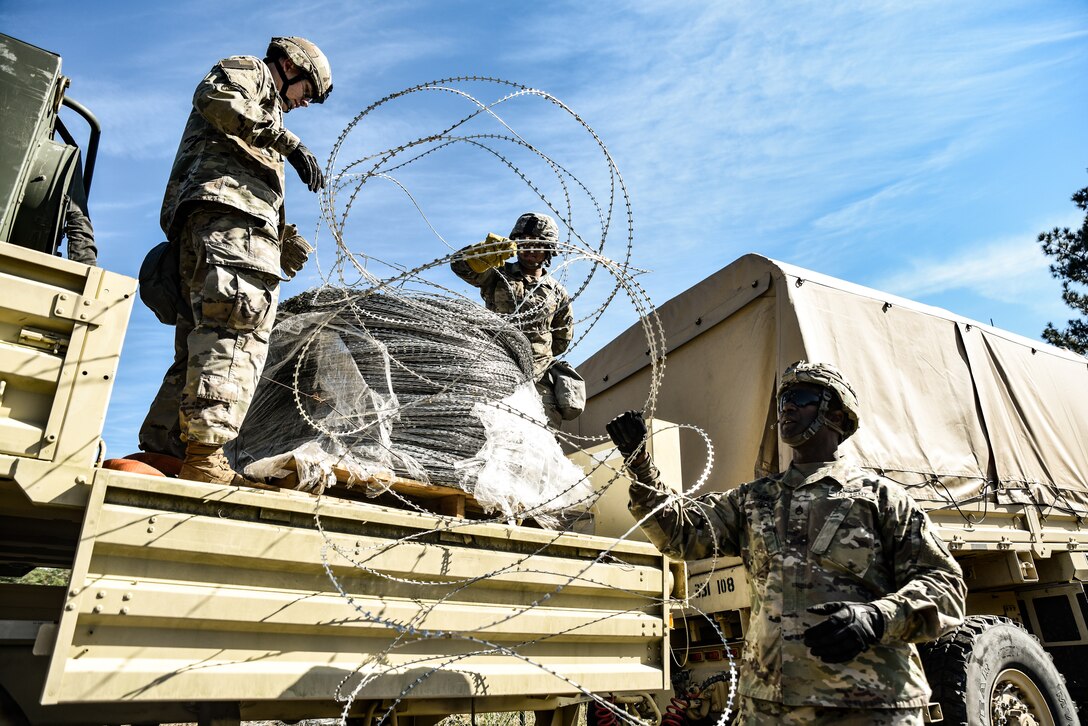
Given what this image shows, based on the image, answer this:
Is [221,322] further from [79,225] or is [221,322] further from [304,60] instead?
[304,60]

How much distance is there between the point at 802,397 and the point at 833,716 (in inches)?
45.3

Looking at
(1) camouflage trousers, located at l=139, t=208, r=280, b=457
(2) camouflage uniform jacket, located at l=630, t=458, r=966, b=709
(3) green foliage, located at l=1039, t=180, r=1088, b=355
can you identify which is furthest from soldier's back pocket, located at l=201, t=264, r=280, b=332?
(3) green foliage, located at l=1039, t=180, r=1088, b=355

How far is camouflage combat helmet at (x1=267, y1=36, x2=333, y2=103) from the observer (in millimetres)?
3850

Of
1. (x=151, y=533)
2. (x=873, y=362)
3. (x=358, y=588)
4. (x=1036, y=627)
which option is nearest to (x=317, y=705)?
(x=358, y=588)

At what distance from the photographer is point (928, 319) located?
233 inches

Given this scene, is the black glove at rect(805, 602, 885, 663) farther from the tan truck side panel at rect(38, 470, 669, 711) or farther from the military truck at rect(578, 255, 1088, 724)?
the military truck at rect(578, 255, 1088, 724)

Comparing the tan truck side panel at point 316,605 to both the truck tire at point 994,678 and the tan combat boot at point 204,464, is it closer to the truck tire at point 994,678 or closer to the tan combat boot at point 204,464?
the tan combat boot at point 204,464

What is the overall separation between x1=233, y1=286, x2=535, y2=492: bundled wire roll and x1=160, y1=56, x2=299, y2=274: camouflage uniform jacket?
1.97 ft

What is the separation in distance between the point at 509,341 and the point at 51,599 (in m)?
2.54

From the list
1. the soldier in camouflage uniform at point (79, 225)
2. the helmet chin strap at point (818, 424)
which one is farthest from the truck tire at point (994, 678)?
the soldier in camouflage uniform at point (79, 225)

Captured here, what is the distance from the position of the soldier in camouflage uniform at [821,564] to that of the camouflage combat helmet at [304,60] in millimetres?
2389

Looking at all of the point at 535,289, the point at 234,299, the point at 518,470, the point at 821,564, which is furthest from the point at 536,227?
the point at 821,564

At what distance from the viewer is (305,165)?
12.1ft

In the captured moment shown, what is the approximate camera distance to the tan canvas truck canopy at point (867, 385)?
5035 mm
